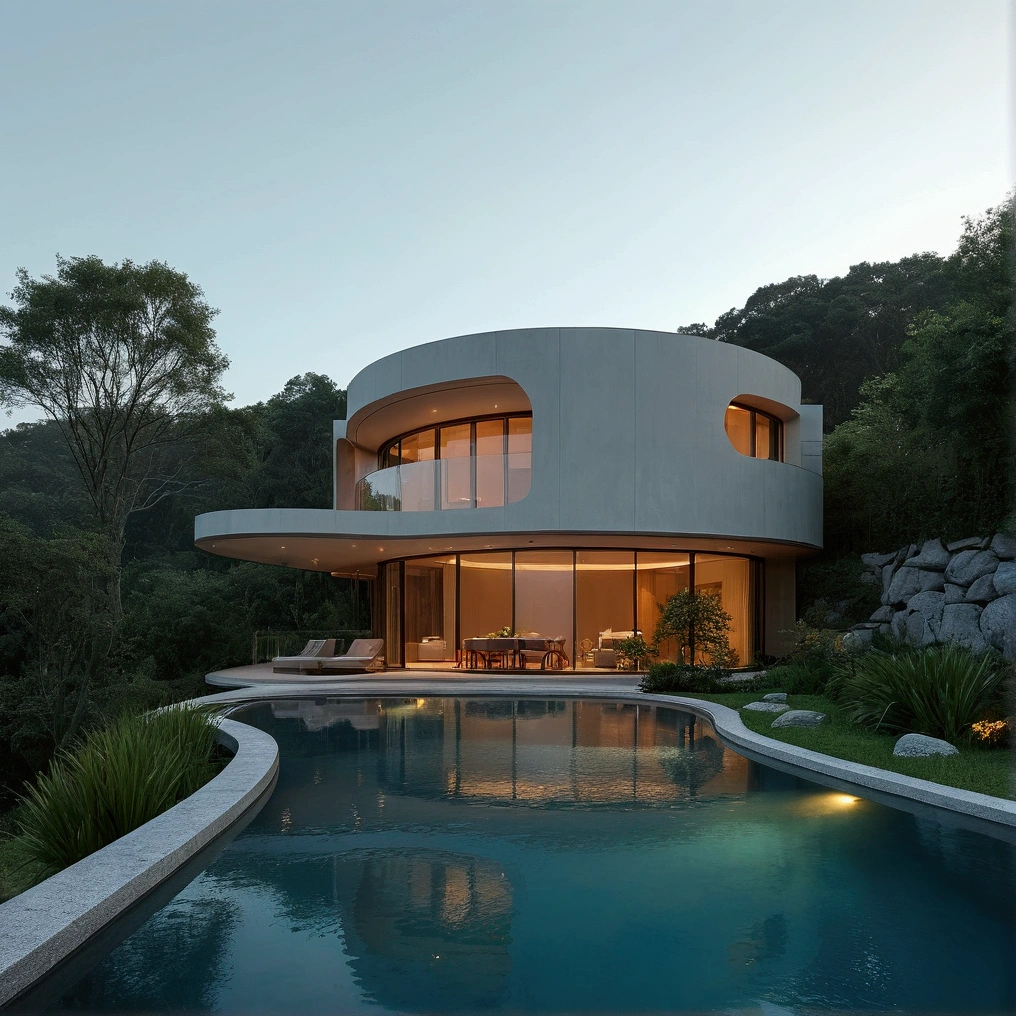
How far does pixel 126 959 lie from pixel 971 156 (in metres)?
13.9

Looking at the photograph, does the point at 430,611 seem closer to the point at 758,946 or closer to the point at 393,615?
the point at 393,615

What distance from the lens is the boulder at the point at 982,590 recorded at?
16.2 meters

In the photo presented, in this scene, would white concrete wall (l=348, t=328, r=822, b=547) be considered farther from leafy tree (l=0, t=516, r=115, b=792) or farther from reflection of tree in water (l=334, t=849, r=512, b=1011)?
reflection of tree in water (l=334, t=849, r=512, b=1011)

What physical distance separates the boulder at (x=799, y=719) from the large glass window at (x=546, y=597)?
30.7 feet

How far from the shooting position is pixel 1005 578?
15.8 meters

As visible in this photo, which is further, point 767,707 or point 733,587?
point 733,587

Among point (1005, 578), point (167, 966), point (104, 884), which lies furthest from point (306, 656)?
point (167, 966)

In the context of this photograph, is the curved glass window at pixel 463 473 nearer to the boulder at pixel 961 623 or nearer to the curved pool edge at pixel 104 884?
the boulder at pixel 961 623

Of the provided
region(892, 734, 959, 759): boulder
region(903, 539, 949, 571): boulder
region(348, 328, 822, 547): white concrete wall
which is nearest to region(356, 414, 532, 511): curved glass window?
region(348, 328, 822, 547): white concrete wall

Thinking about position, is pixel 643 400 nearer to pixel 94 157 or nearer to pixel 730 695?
pixel 730 695

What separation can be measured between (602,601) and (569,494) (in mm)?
3172

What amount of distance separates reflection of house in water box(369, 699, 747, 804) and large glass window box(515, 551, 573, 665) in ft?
21.4

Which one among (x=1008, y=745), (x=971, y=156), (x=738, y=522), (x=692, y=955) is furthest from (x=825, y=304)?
(x=692, y=955)

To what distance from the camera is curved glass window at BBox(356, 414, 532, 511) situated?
17953 millimetres
